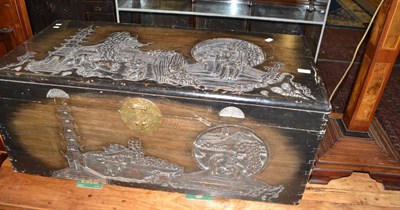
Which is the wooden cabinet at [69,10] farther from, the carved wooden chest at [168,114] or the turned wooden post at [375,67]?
the turned wooden post at [375,67]

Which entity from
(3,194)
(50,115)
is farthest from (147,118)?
(3,194)

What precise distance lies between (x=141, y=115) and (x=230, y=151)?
13.6 inches

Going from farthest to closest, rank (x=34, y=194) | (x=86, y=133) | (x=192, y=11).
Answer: (x=192, y=11)
(x=34, y=194)
(x=86, y=133)

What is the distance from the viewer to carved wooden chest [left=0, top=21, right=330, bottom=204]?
43.1 inches

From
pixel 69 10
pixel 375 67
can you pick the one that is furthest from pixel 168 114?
pixel 69 10

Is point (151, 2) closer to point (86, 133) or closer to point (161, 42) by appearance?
point (161, 42)

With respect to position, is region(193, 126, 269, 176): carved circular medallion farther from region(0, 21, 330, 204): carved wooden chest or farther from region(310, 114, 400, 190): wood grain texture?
region(310, 114, 400, 190): wood grain texture

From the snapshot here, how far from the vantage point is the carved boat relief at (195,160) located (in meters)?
1.15

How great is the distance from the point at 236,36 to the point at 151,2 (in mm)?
1399

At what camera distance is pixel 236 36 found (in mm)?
1511

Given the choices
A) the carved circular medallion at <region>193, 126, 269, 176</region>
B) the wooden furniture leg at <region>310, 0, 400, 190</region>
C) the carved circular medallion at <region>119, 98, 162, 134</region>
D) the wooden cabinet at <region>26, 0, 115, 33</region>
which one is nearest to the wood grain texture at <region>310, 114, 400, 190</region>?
the wooden furniture leg at <region>310, 0, 400, 190</region>

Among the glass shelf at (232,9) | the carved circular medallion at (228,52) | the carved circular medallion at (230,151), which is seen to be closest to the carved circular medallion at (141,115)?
the carved circular medallion at (230,151)

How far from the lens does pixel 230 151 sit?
118 centimetres

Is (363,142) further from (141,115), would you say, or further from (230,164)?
(141,115)
